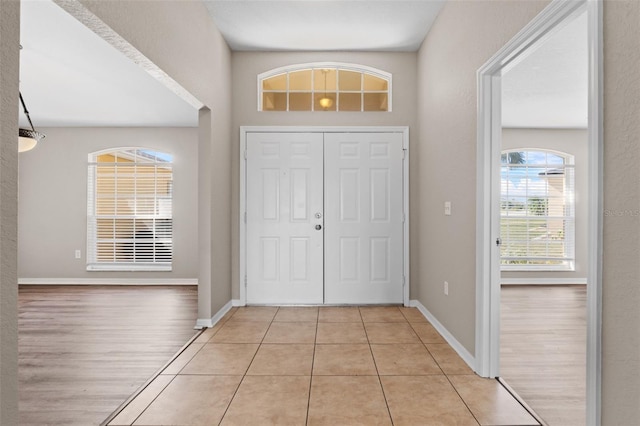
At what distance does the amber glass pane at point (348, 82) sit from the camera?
15.2 ft

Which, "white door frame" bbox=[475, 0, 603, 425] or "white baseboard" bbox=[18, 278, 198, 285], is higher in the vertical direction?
"white door frame" bbox=[475, 0, 603, 425]

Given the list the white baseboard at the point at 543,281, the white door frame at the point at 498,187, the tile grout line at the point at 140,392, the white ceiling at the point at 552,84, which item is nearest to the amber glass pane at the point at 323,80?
the white ceiling at the point at 552,84

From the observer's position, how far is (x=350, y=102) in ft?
15.2

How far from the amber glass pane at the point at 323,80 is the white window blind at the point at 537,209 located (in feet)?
11.7

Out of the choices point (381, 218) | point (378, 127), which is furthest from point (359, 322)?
point (378, 127)

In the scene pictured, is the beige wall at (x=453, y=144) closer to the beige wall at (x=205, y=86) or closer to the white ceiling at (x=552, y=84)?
the white ceiling at (x=552, y=84)

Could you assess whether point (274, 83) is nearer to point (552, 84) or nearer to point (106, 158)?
point (552, 84)

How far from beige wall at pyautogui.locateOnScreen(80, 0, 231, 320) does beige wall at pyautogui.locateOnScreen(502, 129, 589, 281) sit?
4646 mm

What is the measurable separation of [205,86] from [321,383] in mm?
2745

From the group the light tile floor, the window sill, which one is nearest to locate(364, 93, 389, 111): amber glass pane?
the light tile floor

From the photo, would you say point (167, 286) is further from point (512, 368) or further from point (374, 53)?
point (512, 368)

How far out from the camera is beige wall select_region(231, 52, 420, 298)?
4562 millimetres

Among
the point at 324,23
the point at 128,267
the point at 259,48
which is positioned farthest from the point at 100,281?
the point at 324,23

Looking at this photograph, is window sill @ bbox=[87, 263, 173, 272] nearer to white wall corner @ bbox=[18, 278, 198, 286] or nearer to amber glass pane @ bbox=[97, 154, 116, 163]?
white wall corner @ bbox=[18, 278, 198, 286]
